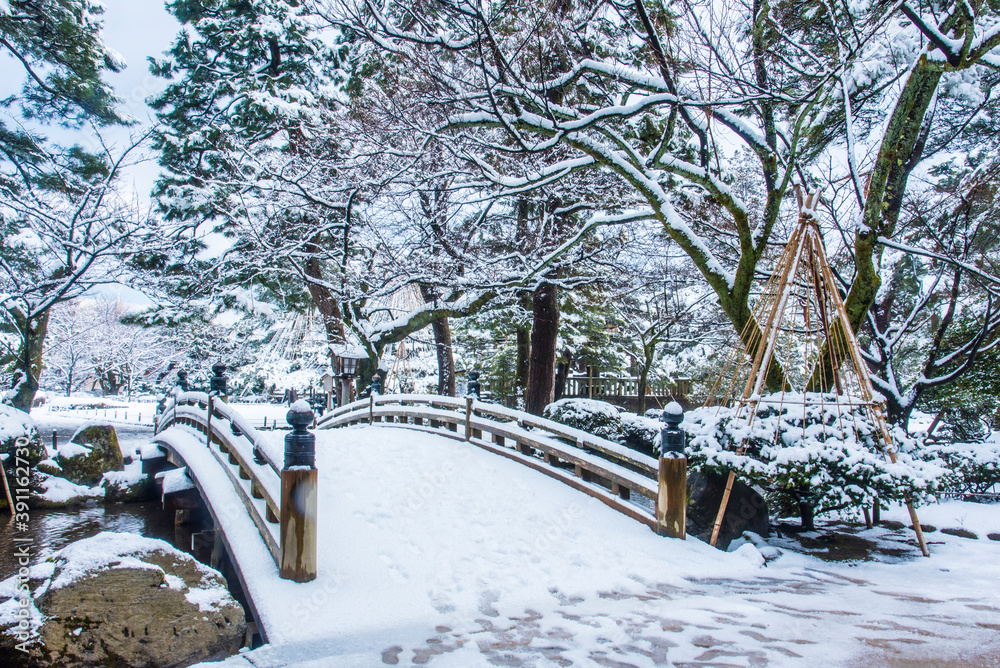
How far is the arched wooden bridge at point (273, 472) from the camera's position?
15.1ft

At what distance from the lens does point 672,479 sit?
584 centimetres

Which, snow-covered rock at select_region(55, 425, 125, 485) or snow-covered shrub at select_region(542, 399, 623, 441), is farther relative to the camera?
snow-covered rock at select_region(55, 425, 125, 485)

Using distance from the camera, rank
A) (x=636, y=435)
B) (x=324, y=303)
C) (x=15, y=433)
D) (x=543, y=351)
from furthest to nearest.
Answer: (x=324, y=303), (x=543, y=351), (x=15, y=433), (x=636, y=435)

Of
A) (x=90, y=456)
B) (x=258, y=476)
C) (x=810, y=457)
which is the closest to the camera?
(x=810, y=457)

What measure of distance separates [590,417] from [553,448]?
2538mm

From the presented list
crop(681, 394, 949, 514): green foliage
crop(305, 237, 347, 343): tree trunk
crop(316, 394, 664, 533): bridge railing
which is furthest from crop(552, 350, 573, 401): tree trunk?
crop(681, 394, 949, 514): green foliage

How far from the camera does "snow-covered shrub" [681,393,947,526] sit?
530 centimetres

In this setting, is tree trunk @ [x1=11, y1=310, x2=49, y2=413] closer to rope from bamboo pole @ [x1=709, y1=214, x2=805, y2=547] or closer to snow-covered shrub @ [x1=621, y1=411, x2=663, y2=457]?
snow-covered shrub @ [x1=621, y1=411, x2=663, y2=457]

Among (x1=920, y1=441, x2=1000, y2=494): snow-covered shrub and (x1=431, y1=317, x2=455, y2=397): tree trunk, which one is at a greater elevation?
(x1=431, y1=317, x2=455, y2=397): tree trunk

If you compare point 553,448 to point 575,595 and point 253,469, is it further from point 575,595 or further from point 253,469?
point 253,469

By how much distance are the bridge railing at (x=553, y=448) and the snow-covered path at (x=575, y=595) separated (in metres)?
0.30

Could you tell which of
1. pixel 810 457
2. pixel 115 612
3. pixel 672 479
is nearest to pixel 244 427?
pixel 115 612

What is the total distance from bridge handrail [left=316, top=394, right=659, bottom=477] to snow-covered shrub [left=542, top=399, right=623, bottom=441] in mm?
439

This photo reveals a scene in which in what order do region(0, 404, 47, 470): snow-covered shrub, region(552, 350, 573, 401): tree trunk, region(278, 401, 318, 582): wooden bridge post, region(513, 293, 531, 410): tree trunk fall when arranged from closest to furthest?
region(278, 401, 318, 582): wooden bridge post → region(0, 404, 47, 470): snow-covered shrub → region(513, 293, 531, 410): tree trunk → region(552, 350, 573, 401): tree trunk
